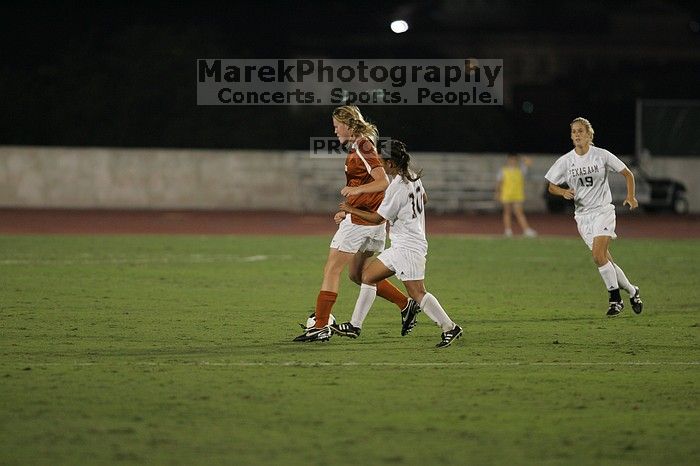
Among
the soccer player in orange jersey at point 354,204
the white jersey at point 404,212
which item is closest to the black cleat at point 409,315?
the soccer player in orange jersey at point 354,204

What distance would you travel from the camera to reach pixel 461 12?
65.2 meters

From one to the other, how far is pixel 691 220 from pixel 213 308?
78.1 ft

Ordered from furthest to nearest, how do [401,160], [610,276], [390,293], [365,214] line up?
[610,276] < [390,293] < [365,214] < [401,160]

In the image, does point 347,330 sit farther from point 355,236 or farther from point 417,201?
point 417,201

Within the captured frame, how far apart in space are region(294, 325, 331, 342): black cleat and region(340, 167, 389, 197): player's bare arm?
1.22 metres

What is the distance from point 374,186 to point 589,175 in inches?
152

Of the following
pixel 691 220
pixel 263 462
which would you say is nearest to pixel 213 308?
pixel 263 462

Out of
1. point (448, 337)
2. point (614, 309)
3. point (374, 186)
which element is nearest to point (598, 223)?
point (614, 309)

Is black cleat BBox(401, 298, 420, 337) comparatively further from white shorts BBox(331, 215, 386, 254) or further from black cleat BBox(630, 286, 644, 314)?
black cleat BBox(630, 286, 644, 314)

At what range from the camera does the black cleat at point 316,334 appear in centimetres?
1073

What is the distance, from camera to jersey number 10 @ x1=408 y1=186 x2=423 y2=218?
10305 mm

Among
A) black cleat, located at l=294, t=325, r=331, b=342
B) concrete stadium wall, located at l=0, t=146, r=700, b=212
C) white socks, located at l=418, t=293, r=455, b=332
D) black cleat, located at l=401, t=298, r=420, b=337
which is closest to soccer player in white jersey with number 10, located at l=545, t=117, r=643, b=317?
black cleat, located at l=401, t=298, r=420, b=337

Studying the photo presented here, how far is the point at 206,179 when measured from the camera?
36312 millimetres

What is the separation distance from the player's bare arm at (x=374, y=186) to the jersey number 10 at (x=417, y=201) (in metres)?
0.28
